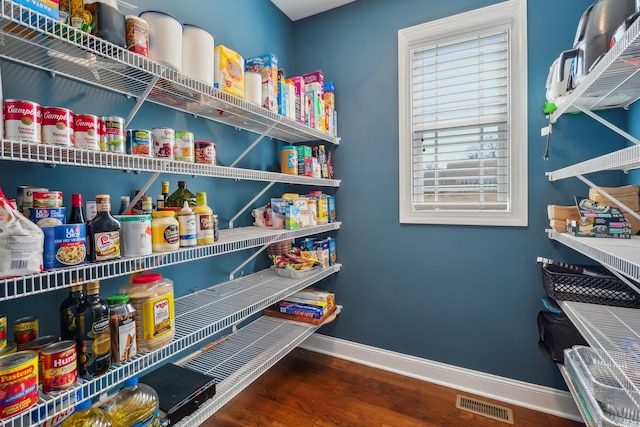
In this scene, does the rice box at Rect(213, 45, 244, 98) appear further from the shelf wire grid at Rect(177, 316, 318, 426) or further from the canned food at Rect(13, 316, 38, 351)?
the shelf wire grid at Rect(177, 316, 318, 426)

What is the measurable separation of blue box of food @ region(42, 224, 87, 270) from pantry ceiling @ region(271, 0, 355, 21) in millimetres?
2221

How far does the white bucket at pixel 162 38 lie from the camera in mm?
1045

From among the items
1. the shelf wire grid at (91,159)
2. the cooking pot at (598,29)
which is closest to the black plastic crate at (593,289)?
the cooking pot at (598,29)

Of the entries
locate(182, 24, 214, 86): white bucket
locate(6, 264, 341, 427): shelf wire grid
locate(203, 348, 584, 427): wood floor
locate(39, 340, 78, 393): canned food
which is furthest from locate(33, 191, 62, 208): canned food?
locate(203, 348, 584, 427): wood floor

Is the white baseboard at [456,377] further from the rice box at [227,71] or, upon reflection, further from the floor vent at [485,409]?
the rice box at [227,71]

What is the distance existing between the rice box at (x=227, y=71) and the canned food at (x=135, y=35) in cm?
35

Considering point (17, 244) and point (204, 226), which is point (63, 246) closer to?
point (17, 244)

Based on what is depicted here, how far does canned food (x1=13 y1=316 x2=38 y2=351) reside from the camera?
865 millimetres

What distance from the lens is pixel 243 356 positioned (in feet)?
5.29

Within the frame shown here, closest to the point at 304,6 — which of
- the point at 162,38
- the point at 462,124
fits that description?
the point at 462,124

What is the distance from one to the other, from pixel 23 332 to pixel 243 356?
969mm

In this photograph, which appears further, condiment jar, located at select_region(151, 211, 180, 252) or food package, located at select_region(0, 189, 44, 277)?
condiment jar, located at select_region(151, 211, 180, 252)

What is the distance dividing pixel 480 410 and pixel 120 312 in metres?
2.00

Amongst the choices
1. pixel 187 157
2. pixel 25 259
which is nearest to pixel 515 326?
pixel 187 157
